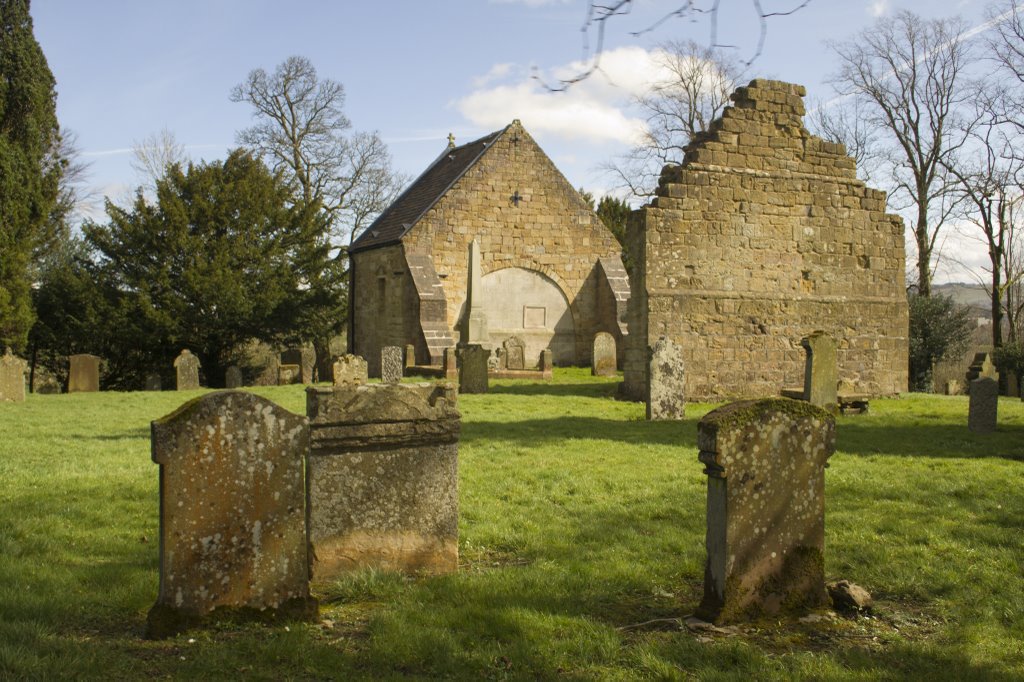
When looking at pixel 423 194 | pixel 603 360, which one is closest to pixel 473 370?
pixel 603 360

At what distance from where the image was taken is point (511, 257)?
27.2 meters

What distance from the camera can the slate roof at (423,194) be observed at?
2710 centimetres

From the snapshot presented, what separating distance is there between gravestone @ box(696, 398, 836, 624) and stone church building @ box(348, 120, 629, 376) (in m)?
21.3

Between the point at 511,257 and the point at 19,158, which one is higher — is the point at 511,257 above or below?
below

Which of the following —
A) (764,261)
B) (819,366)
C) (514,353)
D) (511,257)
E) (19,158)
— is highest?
(19,158)

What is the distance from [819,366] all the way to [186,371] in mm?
16587

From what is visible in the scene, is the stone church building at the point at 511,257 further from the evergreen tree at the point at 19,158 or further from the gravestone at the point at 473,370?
the evergreen tree at the point at 19,158

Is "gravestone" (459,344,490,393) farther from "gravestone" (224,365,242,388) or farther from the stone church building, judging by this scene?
"gravestone" (224,365,242,388)

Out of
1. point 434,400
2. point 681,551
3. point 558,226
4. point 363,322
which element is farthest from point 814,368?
point 363,322

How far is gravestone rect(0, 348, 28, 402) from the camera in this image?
17.6 m

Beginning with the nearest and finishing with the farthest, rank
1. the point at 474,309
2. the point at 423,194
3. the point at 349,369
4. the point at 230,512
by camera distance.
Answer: the point at 230,512
the point at 349,369
the point at 474,309
the point at 423,194

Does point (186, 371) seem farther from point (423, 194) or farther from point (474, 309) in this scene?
point (423, 194)

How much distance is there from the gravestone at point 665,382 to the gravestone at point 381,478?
834 centimetres

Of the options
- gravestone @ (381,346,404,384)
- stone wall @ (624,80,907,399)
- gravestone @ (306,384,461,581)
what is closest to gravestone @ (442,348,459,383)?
gravestone @ (381,346,404,384)
